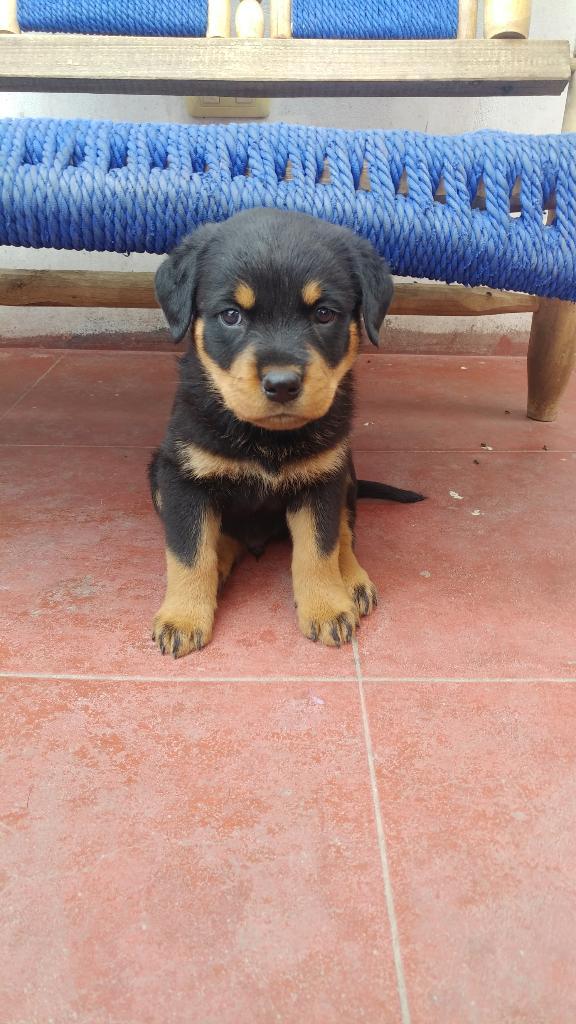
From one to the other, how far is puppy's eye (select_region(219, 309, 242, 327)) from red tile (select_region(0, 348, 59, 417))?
181cm

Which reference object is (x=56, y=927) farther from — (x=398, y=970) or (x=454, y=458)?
(x=454, y=458)

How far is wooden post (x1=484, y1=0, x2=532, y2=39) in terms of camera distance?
1.92 metres

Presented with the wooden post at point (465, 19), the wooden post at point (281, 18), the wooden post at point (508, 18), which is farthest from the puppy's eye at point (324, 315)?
the wooden post at point (465, 19)

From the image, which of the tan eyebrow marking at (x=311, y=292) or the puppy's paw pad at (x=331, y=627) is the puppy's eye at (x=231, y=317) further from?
the puppy's paw pad at (x=331, y=627)

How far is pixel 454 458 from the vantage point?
2822 mm

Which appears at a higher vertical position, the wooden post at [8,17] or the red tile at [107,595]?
the wooden post at [8,17]

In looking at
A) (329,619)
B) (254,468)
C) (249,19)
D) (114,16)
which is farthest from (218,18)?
(329,619)

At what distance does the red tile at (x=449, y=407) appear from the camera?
2984mm

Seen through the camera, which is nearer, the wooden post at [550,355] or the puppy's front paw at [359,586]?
the puppy's front paw at [359,586]

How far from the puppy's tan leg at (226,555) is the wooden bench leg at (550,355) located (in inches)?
66.9

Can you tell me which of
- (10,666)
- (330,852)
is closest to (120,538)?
(10,666)

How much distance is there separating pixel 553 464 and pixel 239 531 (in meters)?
1.41

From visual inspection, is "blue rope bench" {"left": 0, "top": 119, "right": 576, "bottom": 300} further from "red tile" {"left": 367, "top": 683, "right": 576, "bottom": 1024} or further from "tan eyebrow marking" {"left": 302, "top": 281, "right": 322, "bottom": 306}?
"red tile" {"left": 367, "top": 683, "right": 576, "bottom": 1024}

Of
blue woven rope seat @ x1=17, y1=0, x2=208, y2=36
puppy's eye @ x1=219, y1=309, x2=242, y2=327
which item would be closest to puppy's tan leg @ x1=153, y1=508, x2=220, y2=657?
puppy's eye @ x1=219, y1=309, x2=242, y2=327
